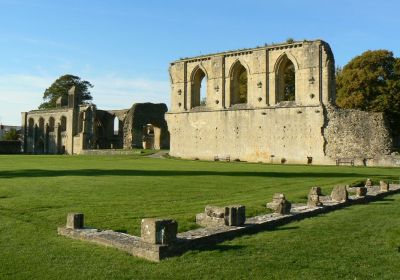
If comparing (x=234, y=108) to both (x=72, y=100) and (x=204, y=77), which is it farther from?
(x=72, y=100)

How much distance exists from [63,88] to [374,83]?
4655cm

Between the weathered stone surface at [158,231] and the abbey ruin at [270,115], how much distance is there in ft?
76.4

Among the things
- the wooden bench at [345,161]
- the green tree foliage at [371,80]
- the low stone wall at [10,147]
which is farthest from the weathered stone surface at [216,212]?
the low stone wall at [10,147]

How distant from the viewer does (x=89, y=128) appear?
176 feet

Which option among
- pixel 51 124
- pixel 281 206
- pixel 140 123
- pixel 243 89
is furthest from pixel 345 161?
pixel 51 124

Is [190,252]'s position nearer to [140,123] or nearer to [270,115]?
[270,115]

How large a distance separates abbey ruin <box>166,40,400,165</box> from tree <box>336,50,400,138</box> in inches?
337

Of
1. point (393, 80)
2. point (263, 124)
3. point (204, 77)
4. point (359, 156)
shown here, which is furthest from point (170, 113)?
point (393, 80)

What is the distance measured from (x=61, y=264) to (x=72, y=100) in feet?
172

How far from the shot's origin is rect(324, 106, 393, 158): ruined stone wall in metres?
28.6

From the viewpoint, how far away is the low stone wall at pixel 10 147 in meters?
58.8

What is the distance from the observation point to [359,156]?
28859 mm

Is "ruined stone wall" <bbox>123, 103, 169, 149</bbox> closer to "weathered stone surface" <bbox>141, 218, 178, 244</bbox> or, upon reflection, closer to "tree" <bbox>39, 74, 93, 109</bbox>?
"tree" <bbox>39, 74, 93, 109</bbox>

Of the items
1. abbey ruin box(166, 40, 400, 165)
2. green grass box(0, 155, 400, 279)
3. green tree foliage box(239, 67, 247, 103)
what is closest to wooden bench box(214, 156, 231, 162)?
abbey ruin box(166, 40, 400, 165)
